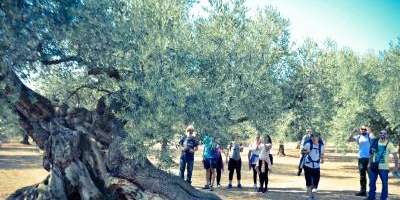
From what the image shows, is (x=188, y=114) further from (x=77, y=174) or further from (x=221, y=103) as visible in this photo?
(x=77, y=174)

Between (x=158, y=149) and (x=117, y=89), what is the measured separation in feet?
5.91

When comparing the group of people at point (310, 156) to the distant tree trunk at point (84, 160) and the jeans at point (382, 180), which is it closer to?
the jeans at point (382, 180)

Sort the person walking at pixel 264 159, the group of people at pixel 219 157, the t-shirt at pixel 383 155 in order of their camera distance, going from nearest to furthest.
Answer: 1. the t-shirt at pixel 383 155
2. the group of people at pixel 219 157
3. the person walking at pixel 264 159

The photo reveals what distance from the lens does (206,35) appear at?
13.2m

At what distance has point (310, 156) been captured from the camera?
14.8 metres

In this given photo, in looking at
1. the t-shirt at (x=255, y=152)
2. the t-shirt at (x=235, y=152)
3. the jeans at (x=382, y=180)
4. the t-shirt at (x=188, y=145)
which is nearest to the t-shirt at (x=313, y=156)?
the jeans at (x=382, y=180)

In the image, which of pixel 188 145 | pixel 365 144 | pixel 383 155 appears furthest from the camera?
pixel 188 145

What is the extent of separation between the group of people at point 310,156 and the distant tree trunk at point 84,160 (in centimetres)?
207

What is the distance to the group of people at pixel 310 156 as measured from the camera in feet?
47.9

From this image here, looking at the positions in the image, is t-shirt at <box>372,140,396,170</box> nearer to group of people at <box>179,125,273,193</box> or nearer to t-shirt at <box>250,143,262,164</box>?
group of people at <box>179,125,273,193</box>

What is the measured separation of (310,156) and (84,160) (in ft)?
24.0

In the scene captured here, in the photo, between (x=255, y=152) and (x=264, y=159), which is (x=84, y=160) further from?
(x=255, y=152)

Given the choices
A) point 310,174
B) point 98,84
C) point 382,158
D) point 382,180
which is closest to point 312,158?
point 310,174

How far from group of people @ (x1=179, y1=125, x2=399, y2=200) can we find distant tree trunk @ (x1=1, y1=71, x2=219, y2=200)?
6.79 ft
